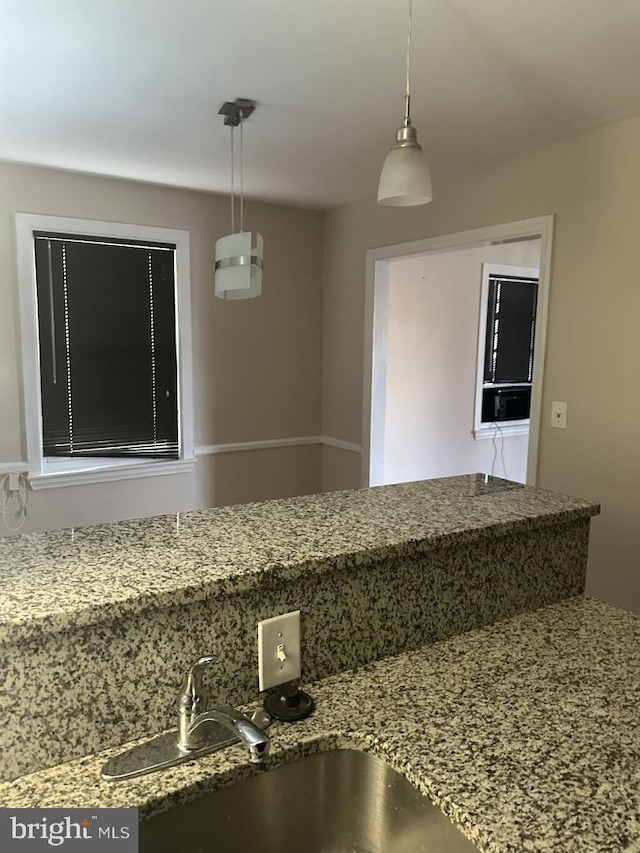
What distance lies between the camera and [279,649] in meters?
0.99

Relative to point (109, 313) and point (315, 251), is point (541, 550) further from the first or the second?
point (315, 251)

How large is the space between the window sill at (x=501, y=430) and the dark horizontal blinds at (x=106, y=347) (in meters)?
2.25

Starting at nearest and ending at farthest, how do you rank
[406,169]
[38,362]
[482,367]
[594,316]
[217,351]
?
[406,169] → [594,316] → [38,362] → [217,351] → [482,367]

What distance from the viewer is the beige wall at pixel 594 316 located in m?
2.51

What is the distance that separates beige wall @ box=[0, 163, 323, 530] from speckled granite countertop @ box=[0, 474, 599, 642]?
245 cm

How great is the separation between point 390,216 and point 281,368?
119 cm

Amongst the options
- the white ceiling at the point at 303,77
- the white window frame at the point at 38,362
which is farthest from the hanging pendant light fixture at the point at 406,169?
the white window frame at the point at 38,362

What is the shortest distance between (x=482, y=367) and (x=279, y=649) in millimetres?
3878

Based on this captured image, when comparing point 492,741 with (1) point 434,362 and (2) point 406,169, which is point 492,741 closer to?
(2) point 406,169

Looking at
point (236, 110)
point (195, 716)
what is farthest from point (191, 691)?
point (236, 110)

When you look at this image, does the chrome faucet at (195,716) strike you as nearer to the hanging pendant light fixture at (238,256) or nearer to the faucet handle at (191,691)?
the faucet handle at (191,691)

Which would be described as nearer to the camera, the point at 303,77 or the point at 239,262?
the point at 303,77

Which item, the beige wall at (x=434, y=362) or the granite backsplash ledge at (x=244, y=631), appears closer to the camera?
the granite backsplash ledge at (x=244, y=631)

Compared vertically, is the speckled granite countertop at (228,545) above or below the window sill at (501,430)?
above
